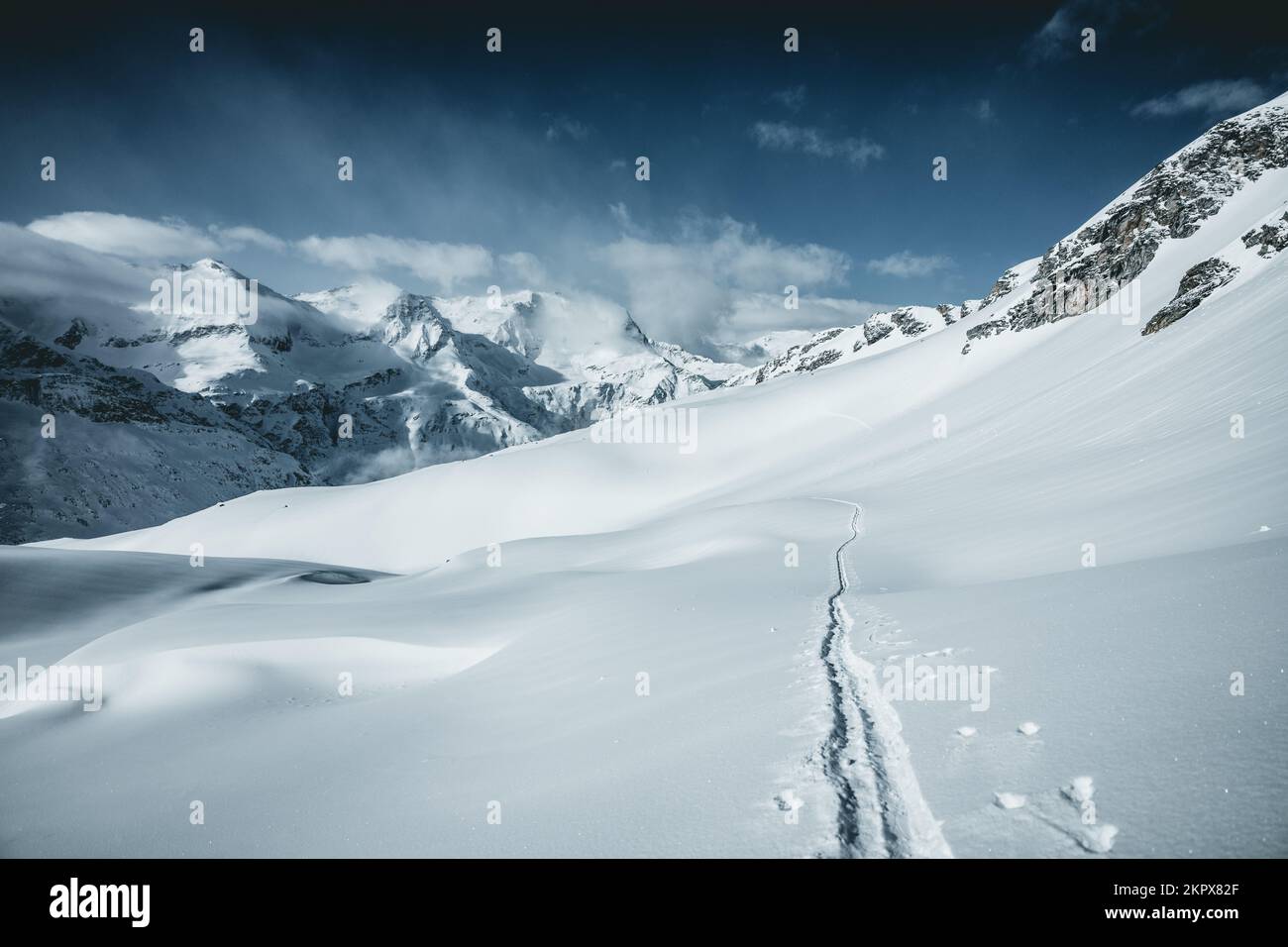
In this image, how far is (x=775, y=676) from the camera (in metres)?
6.05

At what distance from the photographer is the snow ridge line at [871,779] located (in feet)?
10.6

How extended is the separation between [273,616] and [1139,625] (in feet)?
53.5

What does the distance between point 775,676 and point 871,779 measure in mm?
2194

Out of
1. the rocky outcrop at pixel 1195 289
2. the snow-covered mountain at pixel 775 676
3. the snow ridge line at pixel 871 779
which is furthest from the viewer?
the rocky outcrop at pixel 1195 289

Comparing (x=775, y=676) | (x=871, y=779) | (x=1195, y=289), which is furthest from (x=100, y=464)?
(x=1195, y=289)

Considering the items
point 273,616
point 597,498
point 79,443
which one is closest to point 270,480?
point 79,443

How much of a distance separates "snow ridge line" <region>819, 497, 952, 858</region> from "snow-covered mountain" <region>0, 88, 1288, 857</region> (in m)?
0.02

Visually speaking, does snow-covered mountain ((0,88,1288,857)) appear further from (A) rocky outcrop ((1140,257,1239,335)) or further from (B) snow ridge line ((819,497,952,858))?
(A) rocky outcrop ((1140,257,1239,335))

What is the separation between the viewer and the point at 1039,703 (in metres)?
4.38

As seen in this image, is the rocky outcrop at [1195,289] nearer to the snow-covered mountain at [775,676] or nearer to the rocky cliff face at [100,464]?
the snow-covered mountain at [775,676]

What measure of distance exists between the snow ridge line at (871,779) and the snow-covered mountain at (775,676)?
23 millimetres

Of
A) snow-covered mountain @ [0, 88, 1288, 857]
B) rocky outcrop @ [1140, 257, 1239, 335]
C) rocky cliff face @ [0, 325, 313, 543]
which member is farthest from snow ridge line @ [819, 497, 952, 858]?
rocky cliff face @ [0, 325, 313, 543]

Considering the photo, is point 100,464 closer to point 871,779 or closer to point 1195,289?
point 871,779

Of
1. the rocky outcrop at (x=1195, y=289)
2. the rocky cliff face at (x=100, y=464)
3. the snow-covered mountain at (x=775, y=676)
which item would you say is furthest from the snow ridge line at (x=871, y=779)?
→ the rocky cliff face at (x=100, y=464)
